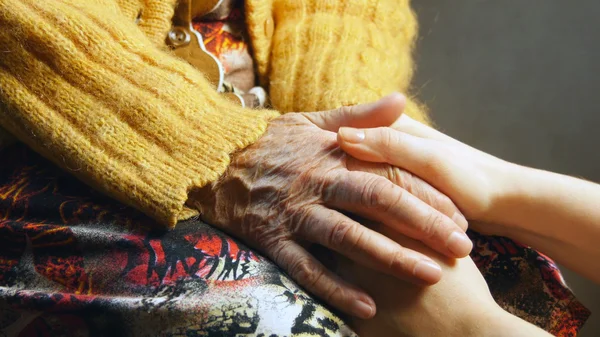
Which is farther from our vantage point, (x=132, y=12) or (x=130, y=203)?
(x=132, y=12)

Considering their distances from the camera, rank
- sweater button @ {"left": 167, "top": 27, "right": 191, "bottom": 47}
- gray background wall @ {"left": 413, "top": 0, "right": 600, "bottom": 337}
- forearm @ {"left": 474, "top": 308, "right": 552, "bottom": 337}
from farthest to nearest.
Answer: gray background wall @ {"left": 413, "top": 0, "right": 600, "bottom": 337} → sweater button @ {"left": 167, "top": 27, "right": 191, "bottom": 47} → forearm @ {"left": 474, "top": 308, "right": 552, "bottom": 337}

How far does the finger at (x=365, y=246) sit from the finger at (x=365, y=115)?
142 mm

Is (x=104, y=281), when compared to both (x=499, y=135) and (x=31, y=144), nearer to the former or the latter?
(x=31, y=144)

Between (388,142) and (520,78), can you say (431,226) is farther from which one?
(520,78)

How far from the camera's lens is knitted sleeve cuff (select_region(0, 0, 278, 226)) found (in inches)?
21.1

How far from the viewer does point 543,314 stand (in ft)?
1.89

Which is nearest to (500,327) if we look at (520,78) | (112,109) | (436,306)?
(436,306)

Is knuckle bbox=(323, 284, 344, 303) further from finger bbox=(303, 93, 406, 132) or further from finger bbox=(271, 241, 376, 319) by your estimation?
finger bbox=(303, 93, 406, 132)

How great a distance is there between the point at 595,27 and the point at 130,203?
3.26 feet

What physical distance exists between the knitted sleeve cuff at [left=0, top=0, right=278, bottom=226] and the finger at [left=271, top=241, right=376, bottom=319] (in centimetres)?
12

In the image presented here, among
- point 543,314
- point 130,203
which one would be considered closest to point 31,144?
point 130,203

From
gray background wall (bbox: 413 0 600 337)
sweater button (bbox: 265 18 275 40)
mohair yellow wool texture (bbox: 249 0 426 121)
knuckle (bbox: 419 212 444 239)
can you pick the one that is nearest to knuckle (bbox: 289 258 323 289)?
knuckle (bbox: 419 212 444 239)

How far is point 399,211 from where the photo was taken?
1.59 feet

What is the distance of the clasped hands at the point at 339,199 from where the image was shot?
48 cm
